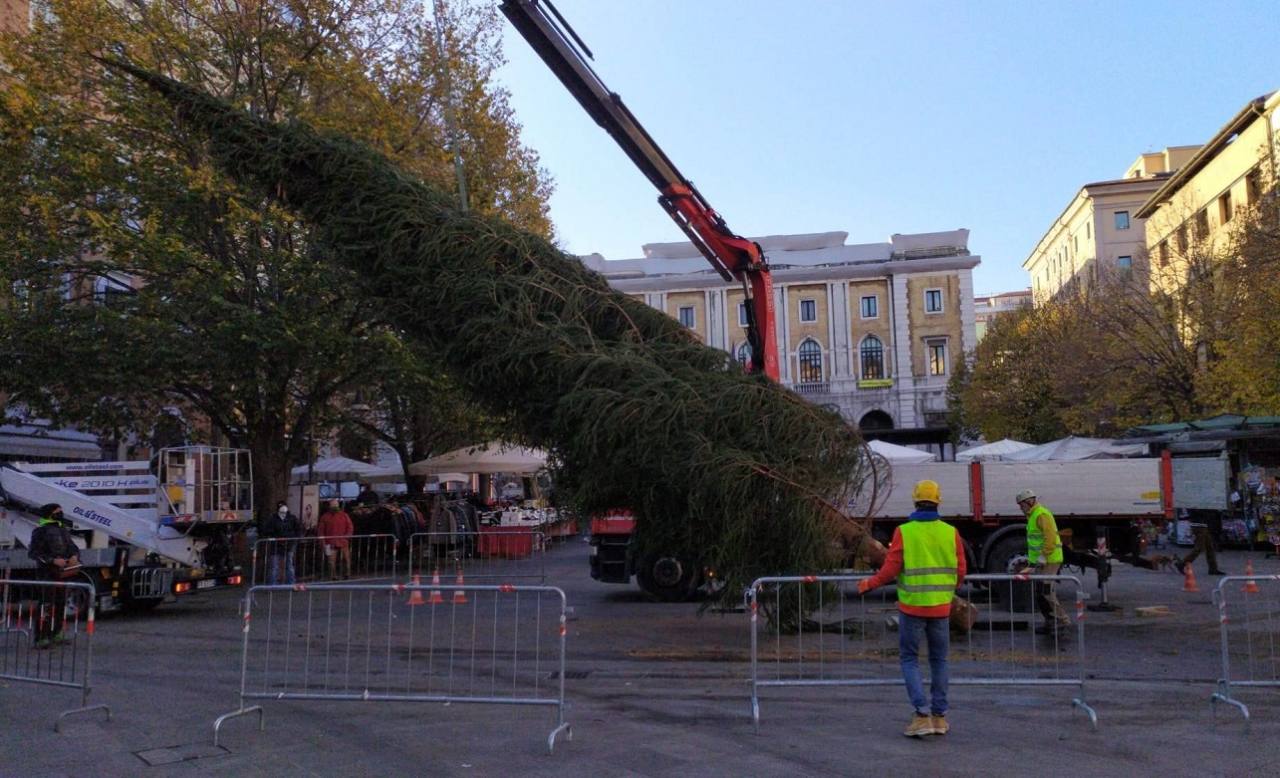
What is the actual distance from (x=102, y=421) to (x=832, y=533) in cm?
1538

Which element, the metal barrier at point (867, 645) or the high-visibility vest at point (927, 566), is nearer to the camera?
the high-visibility vest at point (927, 566)

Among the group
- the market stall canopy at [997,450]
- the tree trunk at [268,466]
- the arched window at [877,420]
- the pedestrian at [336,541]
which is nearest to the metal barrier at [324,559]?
the pedestrian at [336,541]

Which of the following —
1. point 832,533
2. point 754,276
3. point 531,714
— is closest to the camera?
point 531,714

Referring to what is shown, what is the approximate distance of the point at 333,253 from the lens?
1181 centimetres

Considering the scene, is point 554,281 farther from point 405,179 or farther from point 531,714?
point 531,714

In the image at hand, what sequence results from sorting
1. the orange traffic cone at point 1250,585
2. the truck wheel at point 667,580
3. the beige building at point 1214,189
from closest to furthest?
the orange traffic cone at point 1250,585
the truck wheel at point 667,580
the beige building at point 1214,189

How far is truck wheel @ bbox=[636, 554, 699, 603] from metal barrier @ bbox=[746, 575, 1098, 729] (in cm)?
252

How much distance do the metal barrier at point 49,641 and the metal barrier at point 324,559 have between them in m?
4.90

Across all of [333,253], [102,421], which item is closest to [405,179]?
[333,253]

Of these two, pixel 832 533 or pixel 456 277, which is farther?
pixel 456 277

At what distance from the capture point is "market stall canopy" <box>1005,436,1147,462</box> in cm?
2495

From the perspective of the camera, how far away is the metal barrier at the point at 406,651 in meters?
7.34

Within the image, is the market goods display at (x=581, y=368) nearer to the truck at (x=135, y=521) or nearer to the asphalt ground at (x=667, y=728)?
the asphalt ground at (x=667, y=728)

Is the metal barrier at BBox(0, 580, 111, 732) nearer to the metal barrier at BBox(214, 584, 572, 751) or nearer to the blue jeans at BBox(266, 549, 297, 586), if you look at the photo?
the metal barrier at BBox(214, 584, 572, 751)
